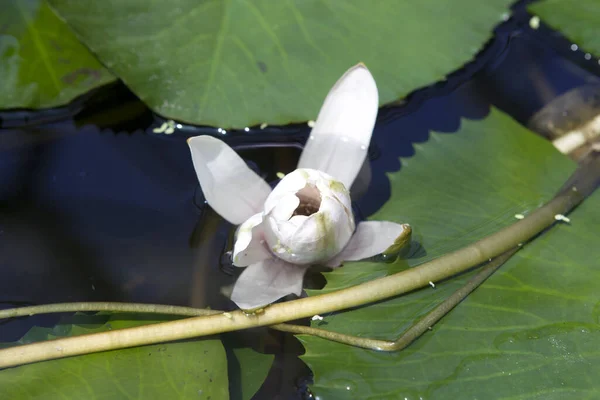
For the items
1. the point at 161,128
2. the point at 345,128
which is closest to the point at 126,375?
the point at 345,128

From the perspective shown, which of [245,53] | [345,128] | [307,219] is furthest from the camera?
[245,53]

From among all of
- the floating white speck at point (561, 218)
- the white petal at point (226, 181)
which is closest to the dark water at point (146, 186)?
the white petal at point (226, 181)

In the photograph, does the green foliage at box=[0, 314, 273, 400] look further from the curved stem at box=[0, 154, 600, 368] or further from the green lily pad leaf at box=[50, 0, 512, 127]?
the green lily pad leaf at box=[50, 0, 512, 127]

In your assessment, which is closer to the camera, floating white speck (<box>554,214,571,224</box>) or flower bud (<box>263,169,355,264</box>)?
flower bud (<box>263,169,355,264</box>)

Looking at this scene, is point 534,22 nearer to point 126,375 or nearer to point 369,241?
point 369,241

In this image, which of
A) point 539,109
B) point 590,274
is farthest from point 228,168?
point 539,109

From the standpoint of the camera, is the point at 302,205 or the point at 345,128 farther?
the point at 345,128

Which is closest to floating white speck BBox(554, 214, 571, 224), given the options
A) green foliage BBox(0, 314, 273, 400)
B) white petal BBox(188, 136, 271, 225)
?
white petal BBox(188, 136, 271, 225)
